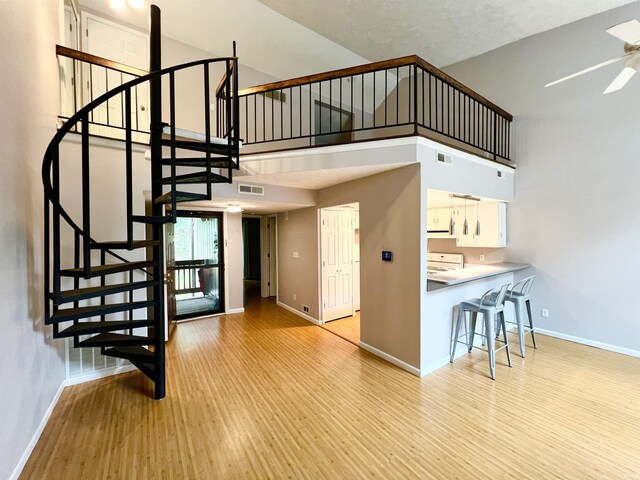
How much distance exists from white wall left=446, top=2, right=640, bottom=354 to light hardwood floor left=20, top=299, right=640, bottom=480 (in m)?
0.76

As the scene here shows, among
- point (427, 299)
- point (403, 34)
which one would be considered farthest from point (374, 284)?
point (403, 34)

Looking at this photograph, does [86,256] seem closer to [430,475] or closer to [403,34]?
[430,475]

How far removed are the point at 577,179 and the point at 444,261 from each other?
92.1 inches

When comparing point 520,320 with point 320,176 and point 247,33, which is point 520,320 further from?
point 247,33

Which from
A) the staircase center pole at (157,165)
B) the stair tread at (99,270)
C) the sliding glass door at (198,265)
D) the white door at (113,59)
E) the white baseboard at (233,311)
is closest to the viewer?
the stair tread at (99,270)

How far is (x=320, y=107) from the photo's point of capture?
11.8 ft

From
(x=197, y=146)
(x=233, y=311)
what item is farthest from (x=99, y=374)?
(x=197, y=146)

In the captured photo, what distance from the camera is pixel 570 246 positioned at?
4141 millimetres

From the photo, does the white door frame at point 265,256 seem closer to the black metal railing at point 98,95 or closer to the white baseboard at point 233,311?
the white baseboard at point 233,311

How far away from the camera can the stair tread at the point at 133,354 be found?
274 cm

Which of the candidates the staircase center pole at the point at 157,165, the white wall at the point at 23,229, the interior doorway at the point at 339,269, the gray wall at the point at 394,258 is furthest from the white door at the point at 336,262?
the white wall at the point at 23,229

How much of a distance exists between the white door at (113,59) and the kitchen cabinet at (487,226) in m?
5.29

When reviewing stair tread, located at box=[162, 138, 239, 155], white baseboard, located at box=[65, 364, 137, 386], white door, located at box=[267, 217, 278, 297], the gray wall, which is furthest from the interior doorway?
white baseboard, located at box=[65, 364, 137, 386]

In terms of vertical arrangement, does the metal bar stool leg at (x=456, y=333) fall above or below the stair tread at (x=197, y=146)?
below
